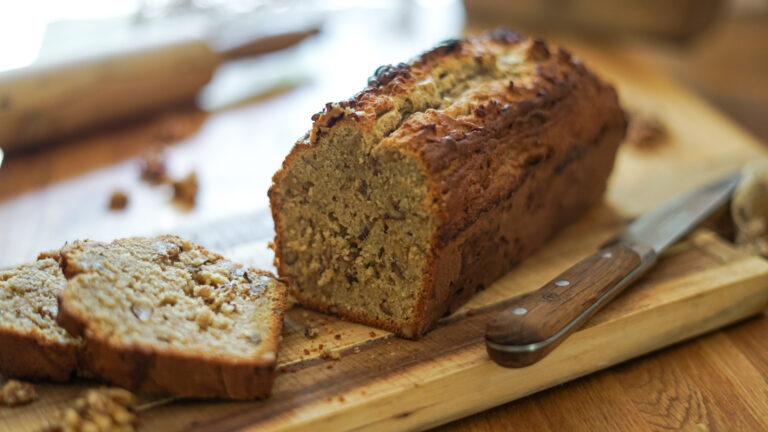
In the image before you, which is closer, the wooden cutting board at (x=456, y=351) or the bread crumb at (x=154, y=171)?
the wooden cutting board at (x=456, y=351)

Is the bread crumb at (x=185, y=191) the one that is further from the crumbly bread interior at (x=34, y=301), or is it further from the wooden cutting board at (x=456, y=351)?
the crumbly bread interior at (x=34, y=301)

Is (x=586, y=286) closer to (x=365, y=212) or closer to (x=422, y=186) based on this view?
(x=422, y=186)

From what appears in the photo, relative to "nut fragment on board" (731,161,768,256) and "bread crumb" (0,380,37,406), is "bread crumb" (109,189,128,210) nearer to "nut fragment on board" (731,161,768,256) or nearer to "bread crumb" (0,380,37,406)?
"bread crumb" (0,380,37,406)

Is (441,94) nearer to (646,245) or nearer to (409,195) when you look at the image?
(409,195)

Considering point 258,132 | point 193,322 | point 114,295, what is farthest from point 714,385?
point 258,132

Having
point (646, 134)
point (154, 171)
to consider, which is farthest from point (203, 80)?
point (646, 134)

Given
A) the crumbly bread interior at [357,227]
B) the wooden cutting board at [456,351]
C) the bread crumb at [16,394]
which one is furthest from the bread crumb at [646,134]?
the bread crumb at [16,394]

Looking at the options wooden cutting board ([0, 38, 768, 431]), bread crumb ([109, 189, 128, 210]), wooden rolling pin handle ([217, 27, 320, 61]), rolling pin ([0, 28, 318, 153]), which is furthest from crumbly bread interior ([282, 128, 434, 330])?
wooden rolling pin handle ([217, 27, 320, 61])
